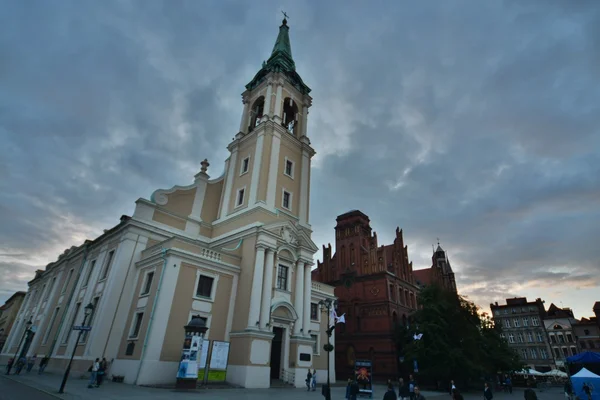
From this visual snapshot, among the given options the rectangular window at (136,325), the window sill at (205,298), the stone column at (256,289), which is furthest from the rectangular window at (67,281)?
the stone column at (256,289)

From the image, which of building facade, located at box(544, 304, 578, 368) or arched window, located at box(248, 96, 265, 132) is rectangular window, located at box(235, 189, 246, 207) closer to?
arched window, located at box(248, 96, 265, 132)

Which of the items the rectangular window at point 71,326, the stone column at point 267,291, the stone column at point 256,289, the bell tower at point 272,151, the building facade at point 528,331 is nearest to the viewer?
the stone column at point 256,289

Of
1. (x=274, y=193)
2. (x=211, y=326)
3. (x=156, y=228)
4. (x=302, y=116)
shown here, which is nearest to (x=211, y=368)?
(x=211, y=326)

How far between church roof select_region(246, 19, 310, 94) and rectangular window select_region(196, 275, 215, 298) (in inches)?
860

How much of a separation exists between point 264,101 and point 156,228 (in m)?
16.3

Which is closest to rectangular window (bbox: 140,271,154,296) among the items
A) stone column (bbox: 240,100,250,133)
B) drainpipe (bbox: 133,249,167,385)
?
drainpipe (bbox: 133,249,167,385)

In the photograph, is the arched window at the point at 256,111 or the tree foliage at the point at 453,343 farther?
the arched window at the point at 256,111

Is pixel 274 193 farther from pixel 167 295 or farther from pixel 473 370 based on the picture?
pixel 473 370

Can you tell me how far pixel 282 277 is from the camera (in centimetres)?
2519

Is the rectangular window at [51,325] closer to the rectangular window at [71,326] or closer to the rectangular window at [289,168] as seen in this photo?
the rectangular window at [71,326]

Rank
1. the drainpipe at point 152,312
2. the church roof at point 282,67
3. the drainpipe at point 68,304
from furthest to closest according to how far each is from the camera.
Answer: the church roof at point 282,67 → the drainpipe at point 68,304 → the drainpipe at point 152,312

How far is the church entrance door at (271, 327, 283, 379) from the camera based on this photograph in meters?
23.0

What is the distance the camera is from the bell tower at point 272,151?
28.0 metres

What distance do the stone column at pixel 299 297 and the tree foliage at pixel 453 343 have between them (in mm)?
12640
